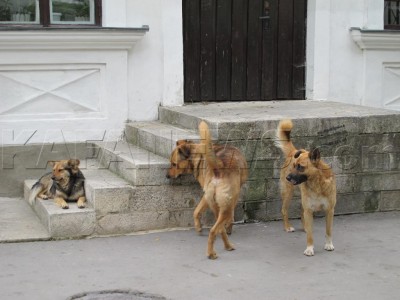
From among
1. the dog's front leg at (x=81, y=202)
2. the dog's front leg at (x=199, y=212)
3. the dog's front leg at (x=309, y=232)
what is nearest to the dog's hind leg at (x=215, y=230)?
the dog's front leg at (x=199, y=212)

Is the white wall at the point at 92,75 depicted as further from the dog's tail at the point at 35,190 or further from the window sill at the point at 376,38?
the window sill at the point at 376,38

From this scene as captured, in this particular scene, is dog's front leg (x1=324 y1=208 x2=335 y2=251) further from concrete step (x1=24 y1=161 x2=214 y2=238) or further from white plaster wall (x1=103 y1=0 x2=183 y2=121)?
white plaster wall (x1=103 y1=0 x2=183 y2=121)

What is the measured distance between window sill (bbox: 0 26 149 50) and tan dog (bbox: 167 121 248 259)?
218 centimetres

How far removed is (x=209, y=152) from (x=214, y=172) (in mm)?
226

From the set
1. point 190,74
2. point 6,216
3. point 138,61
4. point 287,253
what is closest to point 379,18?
point 190,74

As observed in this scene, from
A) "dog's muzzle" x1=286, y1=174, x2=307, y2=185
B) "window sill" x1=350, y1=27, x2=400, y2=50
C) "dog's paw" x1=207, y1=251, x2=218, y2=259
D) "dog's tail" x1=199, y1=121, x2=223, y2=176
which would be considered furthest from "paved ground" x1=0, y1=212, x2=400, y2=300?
"window sill" x1=350, y1=27, x2=400, y2=50

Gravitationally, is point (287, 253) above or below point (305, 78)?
below

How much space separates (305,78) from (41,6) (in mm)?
3998

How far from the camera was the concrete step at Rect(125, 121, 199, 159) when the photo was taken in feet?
23.3

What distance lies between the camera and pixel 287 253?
616cm

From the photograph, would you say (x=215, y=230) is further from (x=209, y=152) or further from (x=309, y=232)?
(x=309, y=232)

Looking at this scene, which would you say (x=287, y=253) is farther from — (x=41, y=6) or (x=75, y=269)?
(x=41, y=6)

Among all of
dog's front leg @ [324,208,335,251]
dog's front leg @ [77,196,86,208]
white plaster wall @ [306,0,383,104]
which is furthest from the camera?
white plaster wall @ [306,0,383,104]

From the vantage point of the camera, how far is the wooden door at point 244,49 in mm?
8898
